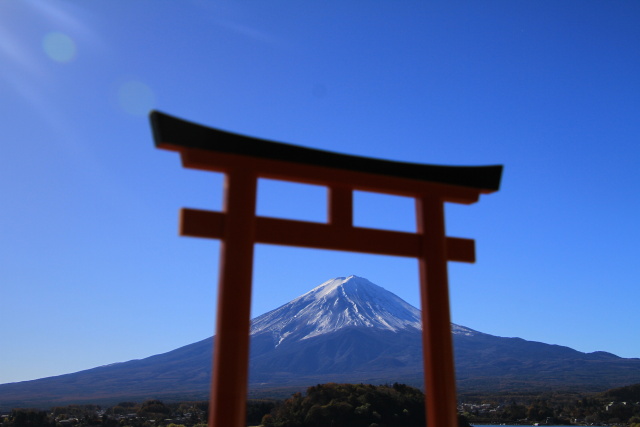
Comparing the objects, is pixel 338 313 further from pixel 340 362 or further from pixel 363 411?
pixel 363 411

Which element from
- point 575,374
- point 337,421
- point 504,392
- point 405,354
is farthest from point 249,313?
point 405,354

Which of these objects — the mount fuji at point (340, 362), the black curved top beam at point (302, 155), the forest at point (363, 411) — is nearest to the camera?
the black curved top beam at point (302, 155)

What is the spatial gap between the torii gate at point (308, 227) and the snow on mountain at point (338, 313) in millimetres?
113555

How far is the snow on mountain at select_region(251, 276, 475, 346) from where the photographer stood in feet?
402

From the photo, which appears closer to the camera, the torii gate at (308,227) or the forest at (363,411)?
the torii gate at (308,227)

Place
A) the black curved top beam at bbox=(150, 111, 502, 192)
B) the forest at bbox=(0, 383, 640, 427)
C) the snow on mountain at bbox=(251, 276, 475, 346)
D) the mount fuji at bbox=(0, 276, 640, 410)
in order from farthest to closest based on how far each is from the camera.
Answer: the snow on mountain at bbox=(251, 276, 475, 346) → the mount fuji at bbox=(0, 276, 640, 410) → the forest at bbox=(0, 383, 640, 427) → the black curved top beam at bbox=(150, 111, 502, 192)

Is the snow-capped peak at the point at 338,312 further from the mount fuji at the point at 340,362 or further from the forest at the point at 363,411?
the forest at the point at 363,411

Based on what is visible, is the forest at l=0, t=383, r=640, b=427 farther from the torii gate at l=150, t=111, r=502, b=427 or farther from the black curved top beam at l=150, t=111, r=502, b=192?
the black curved top beam at l=150, t=111, r=502, b=192

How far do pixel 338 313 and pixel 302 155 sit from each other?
127 meters

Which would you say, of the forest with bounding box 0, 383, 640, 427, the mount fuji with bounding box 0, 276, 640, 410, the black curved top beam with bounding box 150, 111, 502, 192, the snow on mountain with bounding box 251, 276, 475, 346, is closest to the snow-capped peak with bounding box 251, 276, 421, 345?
the snow on mountain with bounding box 251, 276, 475, 346

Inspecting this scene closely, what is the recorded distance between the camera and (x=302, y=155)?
15.7 ft

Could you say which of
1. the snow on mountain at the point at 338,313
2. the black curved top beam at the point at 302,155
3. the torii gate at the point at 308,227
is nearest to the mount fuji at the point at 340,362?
the snow on mountain at the point at 338,313

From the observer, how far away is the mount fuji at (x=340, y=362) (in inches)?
3270

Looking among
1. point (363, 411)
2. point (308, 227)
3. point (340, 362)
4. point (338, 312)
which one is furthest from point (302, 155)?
point (338, 312)
